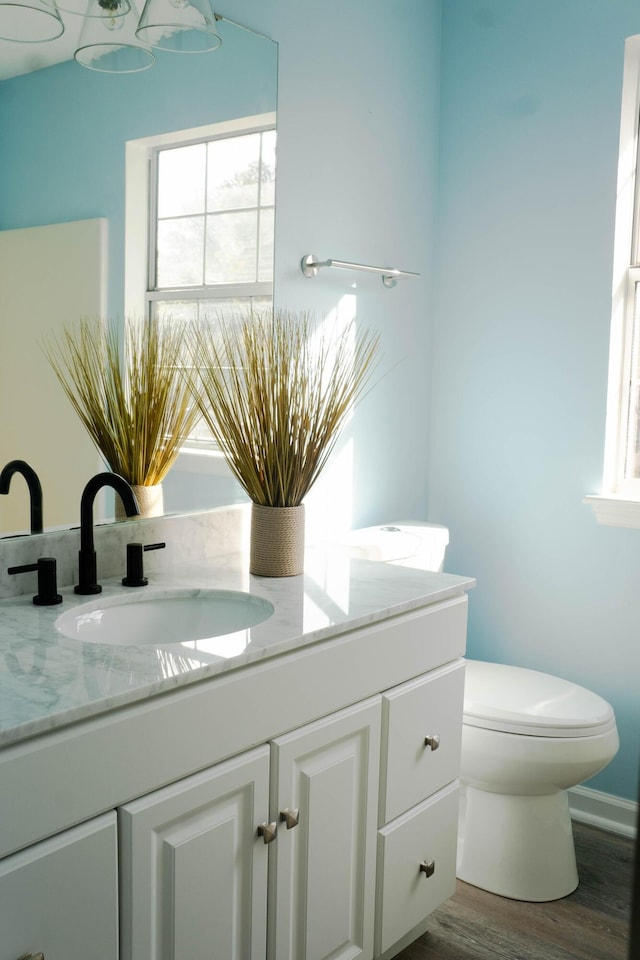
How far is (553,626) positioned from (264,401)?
1.32 m

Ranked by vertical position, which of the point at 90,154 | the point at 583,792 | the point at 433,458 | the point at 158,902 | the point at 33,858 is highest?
the point at 90,154

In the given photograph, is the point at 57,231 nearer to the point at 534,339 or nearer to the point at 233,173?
the point at 233,173

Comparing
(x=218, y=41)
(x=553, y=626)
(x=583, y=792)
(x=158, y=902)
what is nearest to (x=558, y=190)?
(x=218, y=41)

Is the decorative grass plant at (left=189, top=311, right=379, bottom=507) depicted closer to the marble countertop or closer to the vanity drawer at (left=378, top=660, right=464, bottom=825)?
the marble countertop

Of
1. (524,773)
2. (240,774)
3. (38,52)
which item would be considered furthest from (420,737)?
(38,52)

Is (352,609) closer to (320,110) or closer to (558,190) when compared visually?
(320,110)

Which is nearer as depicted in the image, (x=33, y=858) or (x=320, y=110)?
(x=33, y=858)

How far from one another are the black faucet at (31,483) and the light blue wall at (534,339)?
5.09 feet

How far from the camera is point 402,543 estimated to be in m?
2.45

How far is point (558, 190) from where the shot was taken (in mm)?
2574

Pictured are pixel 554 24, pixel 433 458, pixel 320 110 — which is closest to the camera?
pixel 320 110

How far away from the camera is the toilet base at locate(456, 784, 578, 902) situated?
2193 mm

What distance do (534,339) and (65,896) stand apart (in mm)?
2073

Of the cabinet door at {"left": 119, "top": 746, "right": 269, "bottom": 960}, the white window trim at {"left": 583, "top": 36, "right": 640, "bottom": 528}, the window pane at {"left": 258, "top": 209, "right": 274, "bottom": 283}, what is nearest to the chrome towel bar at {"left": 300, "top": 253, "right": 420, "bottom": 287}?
the window pane at {"left": 258, "top": 209, "right": 274, "bottom": 283}
